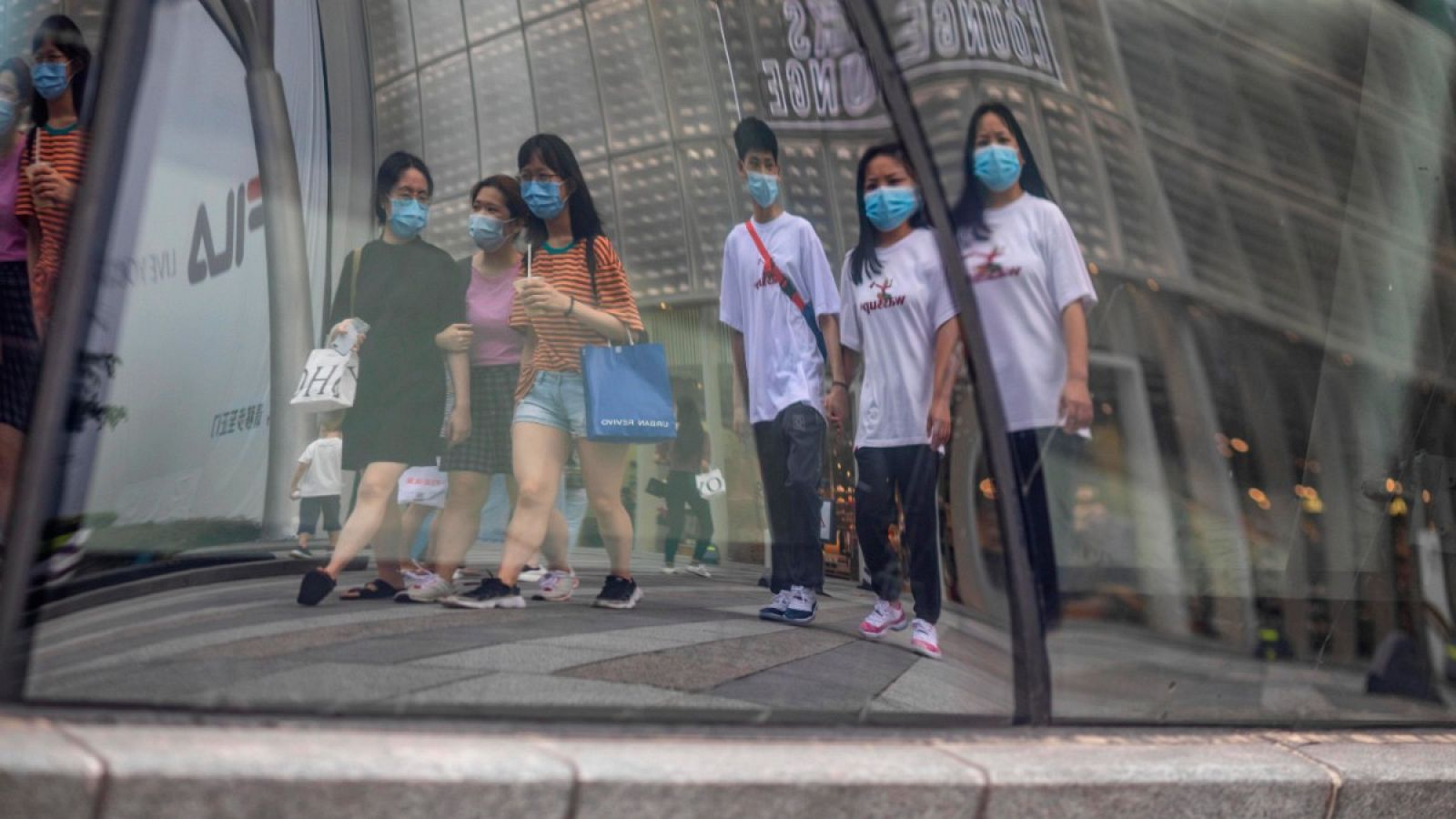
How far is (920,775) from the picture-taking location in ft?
7.97

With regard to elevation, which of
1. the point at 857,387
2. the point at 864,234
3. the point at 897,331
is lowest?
the point at 857,387

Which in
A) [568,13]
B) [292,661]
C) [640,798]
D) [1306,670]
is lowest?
[1306,670]

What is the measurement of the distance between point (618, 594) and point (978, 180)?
1458 millimetres

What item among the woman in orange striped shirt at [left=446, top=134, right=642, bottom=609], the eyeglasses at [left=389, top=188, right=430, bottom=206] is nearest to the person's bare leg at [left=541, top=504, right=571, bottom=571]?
the woman in orange striped shirt at [left=446, top=134, right=642, bottom=609]

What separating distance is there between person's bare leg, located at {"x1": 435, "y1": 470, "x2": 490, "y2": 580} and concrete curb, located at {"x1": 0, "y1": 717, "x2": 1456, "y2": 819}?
0.40m

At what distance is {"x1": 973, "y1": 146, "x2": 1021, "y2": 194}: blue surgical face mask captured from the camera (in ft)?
A: 10.4

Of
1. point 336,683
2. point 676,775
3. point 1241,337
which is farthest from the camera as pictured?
point 1241,337

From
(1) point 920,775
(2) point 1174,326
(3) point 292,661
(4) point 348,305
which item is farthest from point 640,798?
(2) point 1174,326

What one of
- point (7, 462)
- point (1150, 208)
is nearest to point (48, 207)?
point (7, 462)

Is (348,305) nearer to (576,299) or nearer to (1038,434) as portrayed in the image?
(576,299)

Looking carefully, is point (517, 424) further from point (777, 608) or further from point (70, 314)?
point (70, 314)

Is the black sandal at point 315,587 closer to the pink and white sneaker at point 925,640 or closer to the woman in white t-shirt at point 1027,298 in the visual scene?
the pink and white sneaker at point 925,640

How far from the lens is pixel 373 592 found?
2.50 m

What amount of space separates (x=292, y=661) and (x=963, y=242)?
192 cm
